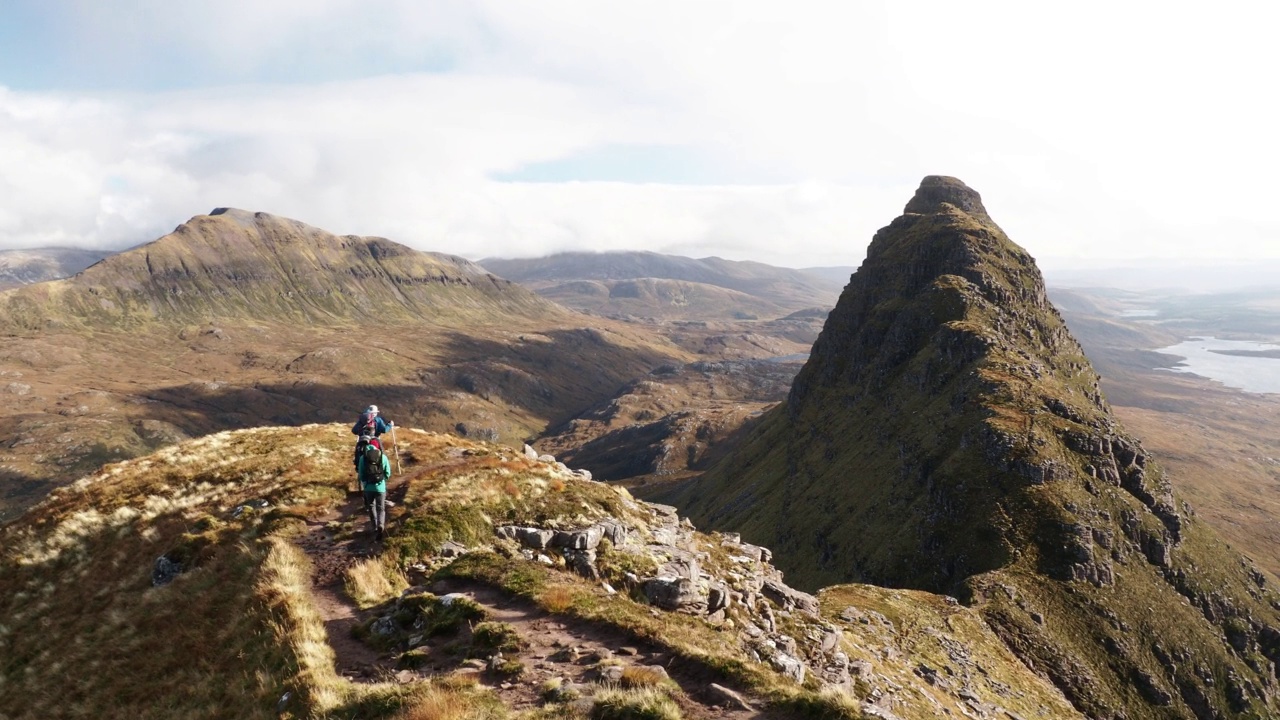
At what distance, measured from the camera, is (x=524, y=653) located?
55.9 feet

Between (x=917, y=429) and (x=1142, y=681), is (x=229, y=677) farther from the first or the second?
(x=917, y=429)

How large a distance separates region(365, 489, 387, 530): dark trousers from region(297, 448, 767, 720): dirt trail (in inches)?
91.6

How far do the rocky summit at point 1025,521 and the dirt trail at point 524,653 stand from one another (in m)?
84.1

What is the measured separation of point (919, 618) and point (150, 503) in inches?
2588

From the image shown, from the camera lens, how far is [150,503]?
1289 inches

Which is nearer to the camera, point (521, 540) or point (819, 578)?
point (521, 540)

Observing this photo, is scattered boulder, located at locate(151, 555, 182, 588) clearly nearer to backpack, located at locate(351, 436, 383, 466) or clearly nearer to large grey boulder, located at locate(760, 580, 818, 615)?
backpack, located at locate(351, 436, 383, 466)

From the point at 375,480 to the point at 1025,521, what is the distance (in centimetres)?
11409

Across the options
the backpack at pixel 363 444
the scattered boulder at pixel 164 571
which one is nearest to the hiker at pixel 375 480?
the backpack at pixel 363 444

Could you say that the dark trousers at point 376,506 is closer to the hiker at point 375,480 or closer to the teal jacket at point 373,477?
the hiker at point 375,480

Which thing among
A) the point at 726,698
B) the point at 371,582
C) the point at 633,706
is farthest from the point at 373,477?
the point at 726,698

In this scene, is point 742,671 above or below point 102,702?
above

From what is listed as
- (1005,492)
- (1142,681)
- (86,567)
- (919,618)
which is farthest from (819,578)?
(86,567)

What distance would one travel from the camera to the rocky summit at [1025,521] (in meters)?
89.8
